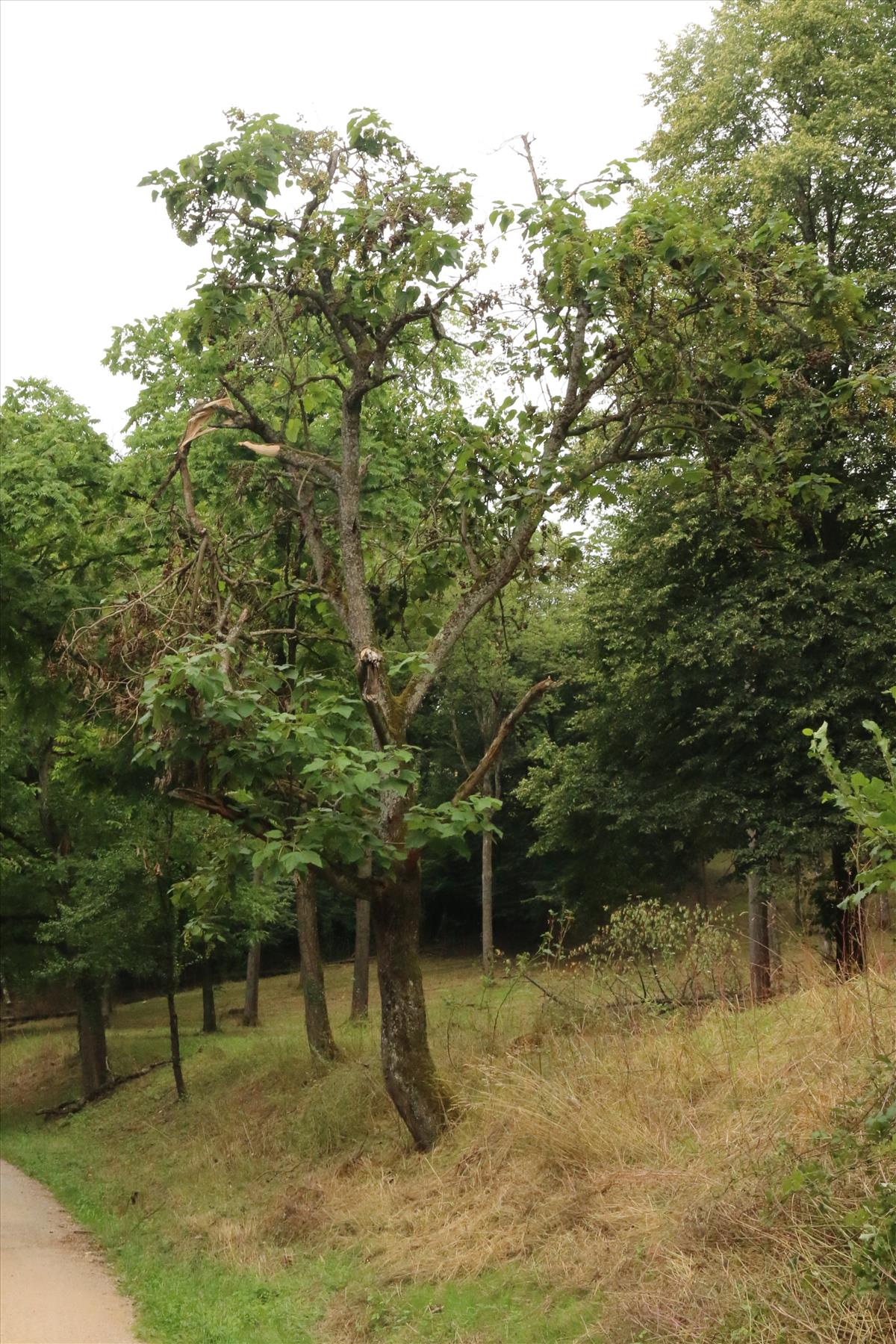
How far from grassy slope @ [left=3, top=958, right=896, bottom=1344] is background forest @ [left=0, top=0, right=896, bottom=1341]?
0.04 metres

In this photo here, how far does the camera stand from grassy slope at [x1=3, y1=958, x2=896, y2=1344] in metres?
5.62

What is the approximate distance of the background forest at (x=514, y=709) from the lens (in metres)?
7.07

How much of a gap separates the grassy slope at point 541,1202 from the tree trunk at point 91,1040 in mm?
9222

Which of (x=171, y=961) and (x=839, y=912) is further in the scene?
(x=171, y=961)

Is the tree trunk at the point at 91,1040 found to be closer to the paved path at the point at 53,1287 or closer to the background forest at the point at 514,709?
the background forest at the point at 514,709

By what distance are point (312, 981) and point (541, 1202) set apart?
30.1ft

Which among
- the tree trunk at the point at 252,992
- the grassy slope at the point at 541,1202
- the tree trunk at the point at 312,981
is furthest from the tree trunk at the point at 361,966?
the grassy slope at the point at 541,1202

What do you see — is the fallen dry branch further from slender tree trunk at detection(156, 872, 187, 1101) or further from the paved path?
the paved path

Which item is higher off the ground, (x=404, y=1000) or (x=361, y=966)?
(x=404, y=1000)

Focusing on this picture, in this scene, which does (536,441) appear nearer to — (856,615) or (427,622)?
(427,622)

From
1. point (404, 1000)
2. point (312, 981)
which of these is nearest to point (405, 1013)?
point (404, 1000)

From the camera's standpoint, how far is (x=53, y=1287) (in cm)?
990

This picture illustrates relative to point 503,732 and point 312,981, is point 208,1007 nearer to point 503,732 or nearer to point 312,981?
point 312,981

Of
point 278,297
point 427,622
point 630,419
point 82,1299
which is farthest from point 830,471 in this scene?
point 82,1299
